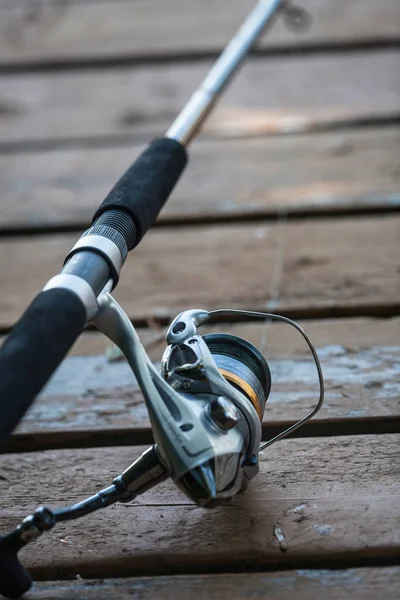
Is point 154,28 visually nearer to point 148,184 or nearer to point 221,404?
point 148,184

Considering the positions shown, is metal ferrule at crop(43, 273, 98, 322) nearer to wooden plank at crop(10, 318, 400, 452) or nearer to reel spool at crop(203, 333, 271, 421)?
reel spool at crop(203, 333, 271, 421)

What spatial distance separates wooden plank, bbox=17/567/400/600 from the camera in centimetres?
91

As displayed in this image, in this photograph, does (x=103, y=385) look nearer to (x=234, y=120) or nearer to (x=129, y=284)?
(x=129, y=284)

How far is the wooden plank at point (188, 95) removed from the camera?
2.02m

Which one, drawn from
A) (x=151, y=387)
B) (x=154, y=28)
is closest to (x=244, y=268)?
(x=151, y=387)

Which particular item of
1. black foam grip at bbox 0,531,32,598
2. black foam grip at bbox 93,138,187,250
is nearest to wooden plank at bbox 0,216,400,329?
black foam grip at bbox 93,138,187,250

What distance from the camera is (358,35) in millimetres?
2283

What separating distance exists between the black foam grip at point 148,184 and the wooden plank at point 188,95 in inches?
23.8

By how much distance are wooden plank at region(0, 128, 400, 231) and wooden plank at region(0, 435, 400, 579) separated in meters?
0.70

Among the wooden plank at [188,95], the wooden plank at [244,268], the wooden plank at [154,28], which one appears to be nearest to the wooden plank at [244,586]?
the wooden plank at [244,268]

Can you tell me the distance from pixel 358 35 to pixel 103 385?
1.40 m

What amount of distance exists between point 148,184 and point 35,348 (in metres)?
0.46

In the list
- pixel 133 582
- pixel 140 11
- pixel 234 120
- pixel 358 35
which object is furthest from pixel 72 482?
pixel 140 11

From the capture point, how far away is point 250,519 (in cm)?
101
